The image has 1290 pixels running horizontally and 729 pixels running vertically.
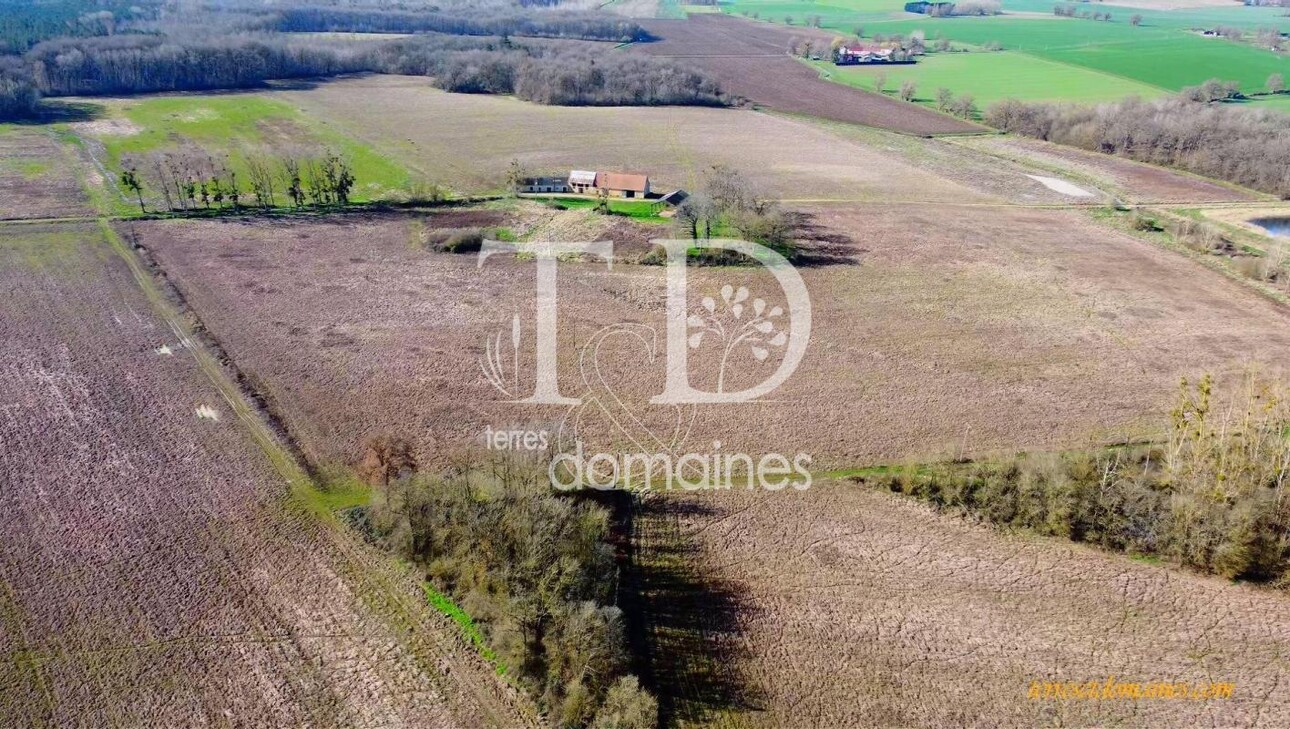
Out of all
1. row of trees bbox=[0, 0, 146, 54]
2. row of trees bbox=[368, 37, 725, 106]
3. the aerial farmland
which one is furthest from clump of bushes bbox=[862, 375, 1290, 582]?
row of trees bbox=[0, 0, 146, 54]

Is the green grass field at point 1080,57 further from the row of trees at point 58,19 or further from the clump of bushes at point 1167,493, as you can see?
the row of trees at point 58,19

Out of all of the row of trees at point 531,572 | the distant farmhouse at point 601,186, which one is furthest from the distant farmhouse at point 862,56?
the row of trees at point 531,572

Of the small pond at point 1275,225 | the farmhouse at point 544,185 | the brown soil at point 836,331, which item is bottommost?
the brown soil at point 836,331

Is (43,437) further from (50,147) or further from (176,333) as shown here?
(50,147)

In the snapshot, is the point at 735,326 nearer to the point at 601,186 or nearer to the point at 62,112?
the point at 601,186

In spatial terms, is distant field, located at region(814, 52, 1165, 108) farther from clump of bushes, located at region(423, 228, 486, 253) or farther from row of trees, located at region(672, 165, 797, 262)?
clump of bushes, located at region(423, 228, 486, 253)

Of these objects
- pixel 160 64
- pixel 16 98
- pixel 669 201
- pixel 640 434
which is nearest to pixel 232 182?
pixel 669 201

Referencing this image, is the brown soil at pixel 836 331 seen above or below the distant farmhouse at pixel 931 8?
below
